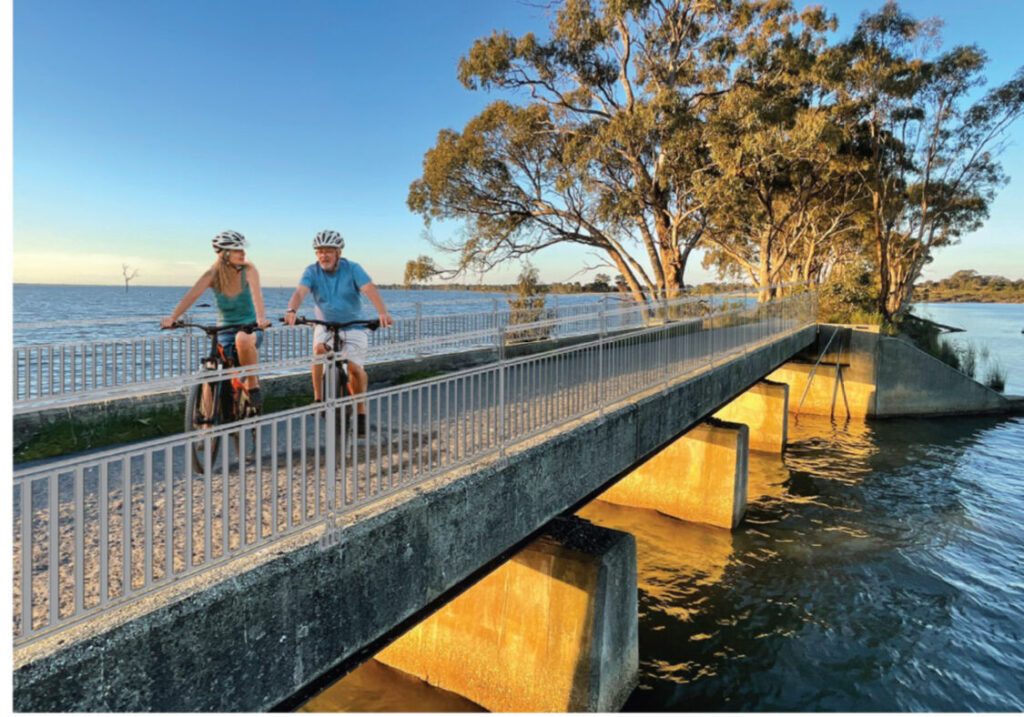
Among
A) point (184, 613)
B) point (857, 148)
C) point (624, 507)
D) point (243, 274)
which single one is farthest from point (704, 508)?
point (857, 148)

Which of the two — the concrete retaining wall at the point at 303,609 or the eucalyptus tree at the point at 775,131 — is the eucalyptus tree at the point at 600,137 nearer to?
the eucalyptus tree at the point at 775,131

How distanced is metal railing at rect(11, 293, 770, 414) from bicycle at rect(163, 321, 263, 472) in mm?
241

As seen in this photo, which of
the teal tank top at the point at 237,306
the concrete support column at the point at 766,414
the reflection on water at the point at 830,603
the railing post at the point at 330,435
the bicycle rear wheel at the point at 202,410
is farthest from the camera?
the concrete support column at the point at 766,414

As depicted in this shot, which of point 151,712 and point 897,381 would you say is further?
point 897,381

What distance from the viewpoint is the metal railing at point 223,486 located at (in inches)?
109

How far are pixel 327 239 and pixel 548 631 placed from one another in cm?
438

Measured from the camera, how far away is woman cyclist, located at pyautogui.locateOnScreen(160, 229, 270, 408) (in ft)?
16.0

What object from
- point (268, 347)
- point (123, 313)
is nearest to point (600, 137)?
point (268, 347)

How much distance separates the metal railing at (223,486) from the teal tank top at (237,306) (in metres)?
0.93

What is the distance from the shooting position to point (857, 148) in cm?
2845

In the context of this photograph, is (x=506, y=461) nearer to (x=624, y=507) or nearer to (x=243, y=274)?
(x=243, y=274)

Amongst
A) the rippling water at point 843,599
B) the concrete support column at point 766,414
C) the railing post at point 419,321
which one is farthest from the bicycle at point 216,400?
the concrete support column at point 766,414

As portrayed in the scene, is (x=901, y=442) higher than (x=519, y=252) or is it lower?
lower

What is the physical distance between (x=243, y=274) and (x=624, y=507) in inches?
387
